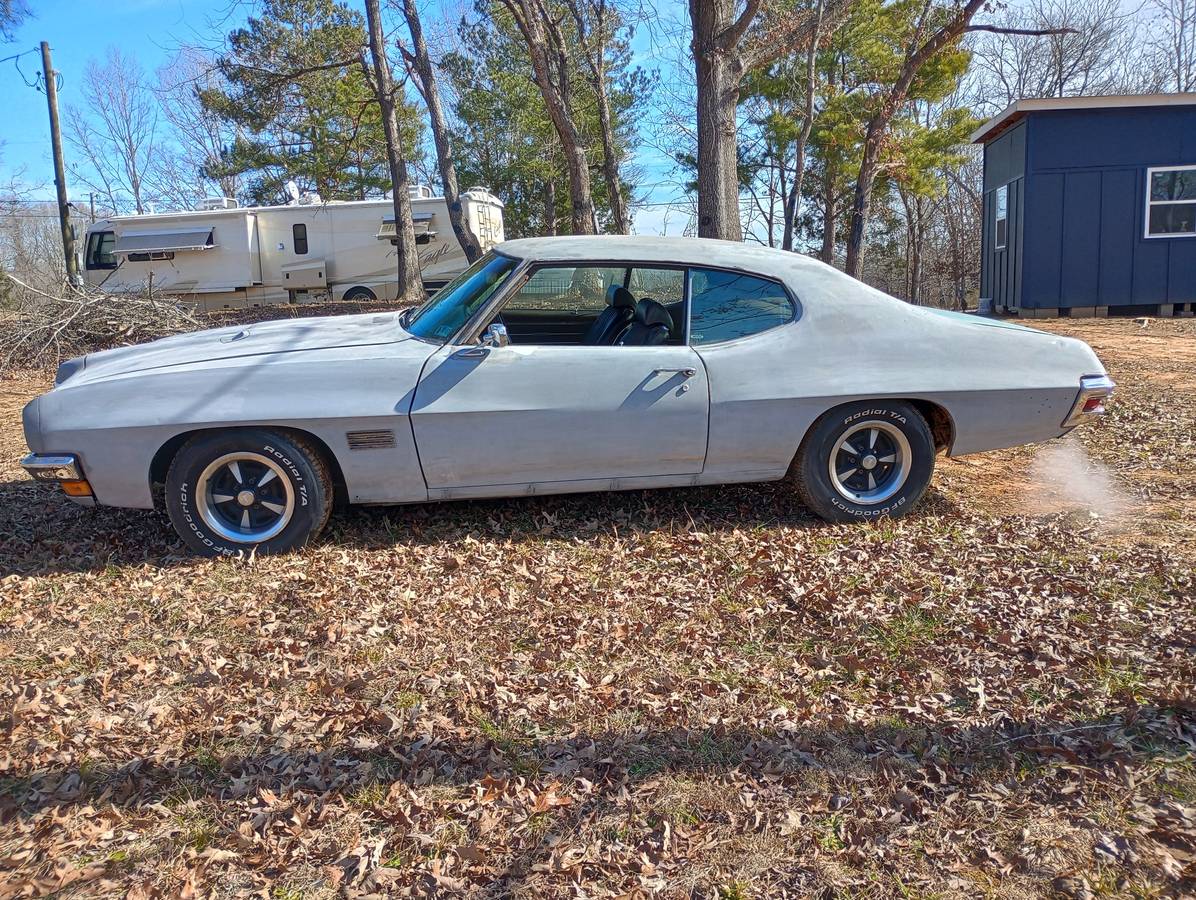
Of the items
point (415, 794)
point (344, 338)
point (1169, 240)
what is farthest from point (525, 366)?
point (1169, 240)

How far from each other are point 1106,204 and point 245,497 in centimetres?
1565

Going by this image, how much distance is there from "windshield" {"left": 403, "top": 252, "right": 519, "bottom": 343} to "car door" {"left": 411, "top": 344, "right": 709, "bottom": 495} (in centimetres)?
20

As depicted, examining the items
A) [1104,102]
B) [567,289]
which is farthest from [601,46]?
[567,289]

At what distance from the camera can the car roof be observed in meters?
4.63

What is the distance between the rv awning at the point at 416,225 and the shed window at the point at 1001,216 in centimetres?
1204

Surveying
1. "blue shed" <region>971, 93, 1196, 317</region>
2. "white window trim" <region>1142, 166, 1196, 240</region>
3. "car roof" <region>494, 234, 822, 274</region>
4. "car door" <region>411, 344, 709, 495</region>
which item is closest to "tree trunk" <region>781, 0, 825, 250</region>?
"blue shed" <region>971, 93, 1196, 317</region>

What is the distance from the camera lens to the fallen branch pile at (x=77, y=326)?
10.9 meters

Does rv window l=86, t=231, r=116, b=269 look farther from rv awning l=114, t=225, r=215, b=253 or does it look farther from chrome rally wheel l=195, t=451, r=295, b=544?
chrome rally wheel l=195, t=451, r=295, b=544

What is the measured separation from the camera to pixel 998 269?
1705 cm

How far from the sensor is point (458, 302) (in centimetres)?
465

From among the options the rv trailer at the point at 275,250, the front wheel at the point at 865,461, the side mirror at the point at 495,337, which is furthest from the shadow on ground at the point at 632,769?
the rv trailer at the point at 275,250

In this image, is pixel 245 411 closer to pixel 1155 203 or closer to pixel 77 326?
pixel 77 326

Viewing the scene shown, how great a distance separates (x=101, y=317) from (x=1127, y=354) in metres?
12.8

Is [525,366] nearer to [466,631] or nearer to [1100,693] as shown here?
[466,631]
